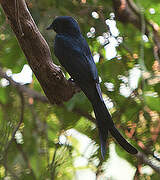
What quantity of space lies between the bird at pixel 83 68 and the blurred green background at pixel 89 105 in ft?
0.48

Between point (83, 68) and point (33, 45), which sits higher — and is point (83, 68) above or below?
below

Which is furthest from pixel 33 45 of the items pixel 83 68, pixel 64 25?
pixel 64 25

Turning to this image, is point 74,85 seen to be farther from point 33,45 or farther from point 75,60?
point 33,45

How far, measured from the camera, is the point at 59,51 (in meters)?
1.89

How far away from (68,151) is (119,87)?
457mm

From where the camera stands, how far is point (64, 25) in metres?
1.98

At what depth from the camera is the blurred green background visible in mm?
1881

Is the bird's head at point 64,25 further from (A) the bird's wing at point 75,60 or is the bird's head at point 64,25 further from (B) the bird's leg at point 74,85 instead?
(B) the bird's leg at point 74,85

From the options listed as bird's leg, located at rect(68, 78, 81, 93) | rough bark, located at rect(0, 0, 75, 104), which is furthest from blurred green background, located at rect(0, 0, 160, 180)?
rough bark, located at rect(0, 0, 75, 104)

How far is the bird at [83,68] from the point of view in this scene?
63.6 inches

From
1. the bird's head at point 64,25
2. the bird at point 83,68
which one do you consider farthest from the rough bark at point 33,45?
the bird's head at point 64,25

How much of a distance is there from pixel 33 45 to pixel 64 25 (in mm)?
564

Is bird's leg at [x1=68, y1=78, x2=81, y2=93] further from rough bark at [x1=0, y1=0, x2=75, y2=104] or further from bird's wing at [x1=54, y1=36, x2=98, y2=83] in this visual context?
rough bark at [x1=0, y1=0, x2=75, y2=104]

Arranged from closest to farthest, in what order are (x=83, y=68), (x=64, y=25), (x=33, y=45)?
1. (x=33, y=45)
2. (x=83, y=68)
3. (x=64, y=25)
